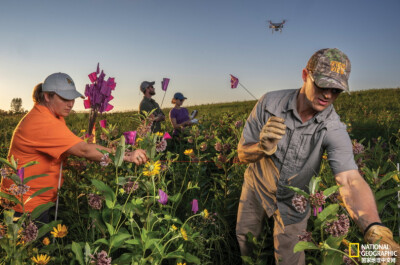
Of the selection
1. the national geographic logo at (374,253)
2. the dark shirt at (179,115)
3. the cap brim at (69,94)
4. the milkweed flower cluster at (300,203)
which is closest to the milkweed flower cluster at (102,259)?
the milkweed flower cluster at (300,203)

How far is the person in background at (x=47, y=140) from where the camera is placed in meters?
1.99

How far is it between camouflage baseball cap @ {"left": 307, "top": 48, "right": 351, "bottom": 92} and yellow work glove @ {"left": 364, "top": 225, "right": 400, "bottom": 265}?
72cm

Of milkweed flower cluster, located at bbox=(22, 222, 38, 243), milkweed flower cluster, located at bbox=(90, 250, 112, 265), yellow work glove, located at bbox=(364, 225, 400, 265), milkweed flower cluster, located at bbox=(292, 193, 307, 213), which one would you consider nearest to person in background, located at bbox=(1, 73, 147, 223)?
milkweed flower cluster, located at bbox=(22, 222, 38, 243)

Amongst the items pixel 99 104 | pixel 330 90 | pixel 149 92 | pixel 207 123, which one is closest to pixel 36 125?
pixel 99 104

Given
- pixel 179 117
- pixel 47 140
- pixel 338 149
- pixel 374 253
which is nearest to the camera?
pixel 374 253

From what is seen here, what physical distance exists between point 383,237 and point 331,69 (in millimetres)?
871

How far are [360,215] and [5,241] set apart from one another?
1497mm

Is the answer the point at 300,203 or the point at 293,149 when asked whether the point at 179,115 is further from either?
the point at 300,203

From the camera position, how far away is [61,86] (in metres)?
2.16

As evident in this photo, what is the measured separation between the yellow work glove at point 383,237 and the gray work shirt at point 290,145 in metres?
0.58

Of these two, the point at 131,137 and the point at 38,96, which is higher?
the point at 38,96

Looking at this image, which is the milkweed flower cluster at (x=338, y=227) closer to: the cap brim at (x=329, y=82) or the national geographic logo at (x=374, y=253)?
the national geographic logo at (x=374, y=253)

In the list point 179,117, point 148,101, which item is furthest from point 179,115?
point 148,101

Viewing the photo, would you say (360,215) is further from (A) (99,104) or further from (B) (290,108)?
(A) (99,104)
